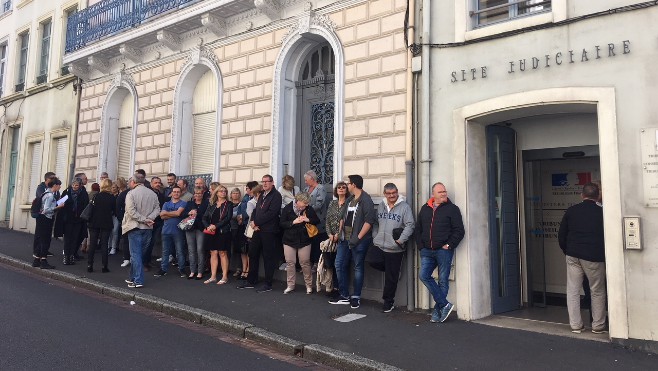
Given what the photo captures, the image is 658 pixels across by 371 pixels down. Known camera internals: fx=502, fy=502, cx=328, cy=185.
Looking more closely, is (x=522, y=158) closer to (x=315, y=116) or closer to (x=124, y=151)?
(x=315, y=116)

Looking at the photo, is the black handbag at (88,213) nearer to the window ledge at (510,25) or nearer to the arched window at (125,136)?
the arched window at (125,136)

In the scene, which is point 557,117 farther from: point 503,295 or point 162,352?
point 162,352

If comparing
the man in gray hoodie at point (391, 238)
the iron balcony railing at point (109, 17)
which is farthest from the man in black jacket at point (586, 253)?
the iron balcony railing at point (109, 17)

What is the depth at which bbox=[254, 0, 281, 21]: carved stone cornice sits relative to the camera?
988 cm

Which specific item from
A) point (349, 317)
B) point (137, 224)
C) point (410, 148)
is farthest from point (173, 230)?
point (410, 148)

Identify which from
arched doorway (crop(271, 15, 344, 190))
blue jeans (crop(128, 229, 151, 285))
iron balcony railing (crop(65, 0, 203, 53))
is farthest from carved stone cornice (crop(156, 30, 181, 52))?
blue jeans (crop(128, 229, 151, 285))

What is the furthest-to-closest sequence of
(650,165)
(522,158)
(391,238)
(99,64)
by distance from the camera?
1. (99,64)
2. (522,158)
3. (391,238)
4. (650,165)

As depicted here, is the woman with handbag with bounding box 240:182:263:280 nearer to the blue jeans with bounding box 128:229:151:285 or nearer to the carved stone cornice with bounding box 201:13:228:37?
the blue jeans with bounding box 128:229:151:285

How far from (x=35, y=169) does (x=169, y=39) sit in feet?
30.1

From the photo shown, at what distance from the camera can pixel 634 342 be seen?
5684 mm

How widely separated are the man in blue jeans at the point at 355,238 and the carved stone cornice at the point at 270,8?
14.1ft

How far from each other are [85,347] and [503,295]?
5746 mm

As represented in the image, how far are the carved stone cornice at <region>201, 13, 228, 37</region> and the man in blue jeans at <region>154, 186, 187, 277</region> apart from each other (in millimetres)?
3708

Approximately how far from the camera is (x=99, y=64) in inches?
556
